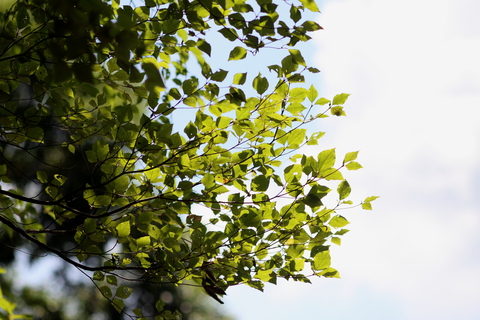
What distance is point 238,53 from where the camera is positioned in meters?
1.93

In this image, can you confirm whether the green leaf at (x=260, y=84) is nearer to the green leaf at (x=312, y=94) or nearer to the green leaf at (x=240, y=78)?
the green leaf at (x=240, y=78)

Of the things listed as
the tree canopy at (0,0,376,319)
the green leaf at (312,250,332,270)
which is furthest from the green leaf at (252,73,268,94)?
the green leaf at (312,250,332,270)

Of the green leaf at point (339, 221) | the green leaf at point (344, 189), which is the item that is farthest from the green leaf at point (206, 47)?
the green leaf at point (339, 221)

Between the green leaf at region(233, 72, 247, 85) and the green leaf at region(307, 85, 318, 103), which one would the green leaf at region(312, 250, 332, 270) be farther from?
the green leaf at region(233, 72, 247, 85)

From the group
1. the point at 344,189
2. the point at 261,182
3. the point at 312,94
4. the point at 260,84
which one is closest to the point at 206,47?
the point at 260,84

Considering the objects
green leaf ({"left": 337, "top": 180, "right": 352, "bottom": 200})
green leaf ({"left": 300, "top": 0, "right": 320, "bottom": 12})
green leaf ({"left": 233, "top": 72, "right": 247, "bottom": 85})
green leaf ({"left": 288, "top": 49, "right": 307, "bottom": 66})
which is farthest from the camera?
green leaf ({"left": 337, "top": 180, "right": 352, "bottom": 200})

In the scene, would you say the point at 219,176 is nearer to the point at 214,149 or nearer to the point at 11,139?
the point at 214,149

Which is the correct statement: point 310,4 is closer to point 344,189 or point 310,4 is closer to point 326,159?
point 326,159

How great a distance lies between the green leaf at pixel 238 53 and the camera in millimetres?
1923

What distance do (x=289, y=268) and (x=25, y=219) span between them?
6.06ft

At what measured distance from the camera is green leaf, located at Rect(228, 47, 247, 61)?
1.92 m

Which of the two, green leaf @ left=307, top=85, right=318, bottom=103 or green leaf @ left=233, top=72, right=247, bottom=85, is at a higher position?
green leaf @ left=307, top=85, right=318, bottom=103

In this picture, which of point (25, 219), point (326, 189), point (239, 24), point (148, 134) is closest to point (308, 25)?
point (239, 24)

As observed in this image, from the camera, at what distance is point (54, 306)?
9.56 meters
